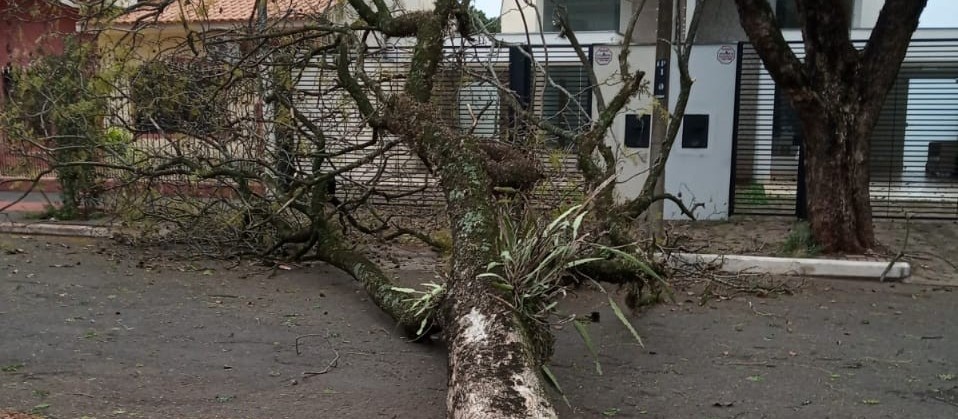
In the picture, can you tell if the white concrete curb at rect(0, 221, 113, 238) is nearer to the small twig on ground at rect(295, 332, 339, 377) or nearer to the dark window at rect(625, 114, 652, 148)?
the small twig on ground at rect(295, 332, 339, 377)

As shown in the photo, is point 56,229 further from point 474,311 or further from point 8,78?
point 474,311

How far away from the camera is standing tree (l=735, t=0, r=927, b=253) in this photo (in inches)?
295

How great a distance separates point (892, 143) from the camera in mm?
10344

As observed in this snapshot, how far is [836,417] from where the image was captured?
3.82 m

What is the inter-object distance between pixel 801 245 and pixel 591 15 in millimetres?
10166

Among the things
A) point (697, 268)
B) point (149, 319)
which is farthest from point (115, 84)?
point (697, 268)

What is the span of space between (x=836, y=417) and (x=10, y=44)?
13.1m

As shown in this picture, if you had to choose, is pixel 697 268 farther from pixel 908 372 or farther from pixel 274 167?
pixel 274 167

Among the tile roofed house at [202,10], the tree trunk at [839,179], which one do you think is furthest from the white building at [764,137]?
the tile roofed house at [202,10]

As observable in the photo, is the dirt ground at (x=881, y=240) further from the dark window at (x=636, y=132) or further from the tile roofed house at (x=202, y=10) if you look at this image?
the tile roofed house at (x=202, y=10)

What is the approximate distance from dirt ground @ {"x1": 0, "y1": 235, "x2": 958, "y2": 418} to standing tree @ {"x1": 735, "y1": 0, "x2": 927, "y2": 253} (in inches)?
41.0

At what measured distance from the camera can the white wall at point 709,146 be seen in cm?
1027

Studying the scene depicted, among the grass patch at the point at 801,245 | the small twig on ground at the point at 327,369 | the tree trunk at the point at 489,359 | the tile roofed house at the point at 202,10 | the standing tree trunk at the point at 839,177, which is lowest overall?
the small twig on ground at the point at 327,369

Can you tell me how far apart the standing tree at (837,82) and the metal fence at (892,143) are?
264cm
